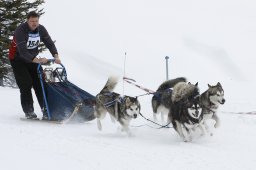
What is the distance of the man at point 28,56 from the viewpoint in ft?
20.7

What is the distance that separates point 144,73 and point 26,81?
13637mm

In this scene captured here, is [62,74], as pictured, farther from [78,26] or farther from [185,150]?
[78,26]

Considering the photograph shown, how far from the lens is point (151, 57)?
2242 cm

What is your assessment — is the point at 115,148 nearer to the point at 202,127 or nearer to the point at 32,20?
the point at 202,127

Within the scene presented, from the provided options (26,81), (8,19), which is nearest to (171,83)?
(26,81)

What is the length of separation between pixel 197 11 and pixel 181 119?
25.3m

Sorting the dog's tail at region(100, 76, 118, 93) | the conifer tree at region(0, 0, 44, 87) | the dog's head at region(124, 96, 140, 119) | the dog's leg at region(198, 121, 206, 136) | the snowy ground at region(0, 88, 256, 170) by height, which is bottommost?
the snowy ground at region(0, 88, 256, 170)

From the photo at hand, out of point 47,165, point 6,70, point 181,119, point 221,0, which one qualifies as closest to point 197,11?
point 221,0

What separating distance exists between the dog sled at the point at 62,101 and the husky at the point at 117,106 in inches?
8.4

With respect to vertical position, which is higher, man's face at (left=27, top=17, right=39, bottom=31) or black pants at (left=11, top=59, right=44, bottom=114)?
man's face at (left=27, top=17, right=39, bottom=31)

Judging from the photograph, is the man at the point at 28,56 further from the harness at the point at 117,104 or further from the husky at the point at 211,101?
the husky at the point at 211,101

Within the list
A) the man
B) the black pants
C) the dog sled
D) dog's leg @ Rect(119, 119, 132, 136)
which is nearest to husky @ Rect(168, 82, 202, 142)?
dog's leg @ Rect(119, 119, 132, 136)

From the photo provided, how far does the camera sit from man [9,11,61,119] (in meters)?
6.32

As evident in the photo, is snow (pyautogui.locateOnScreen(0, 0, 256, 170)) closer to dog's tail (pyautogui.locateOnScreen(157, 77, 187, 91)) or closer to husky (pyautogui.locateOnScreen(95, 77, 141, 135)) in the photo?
husky (pyautogui.locateOnScreen(95, 77, 141, 135))
